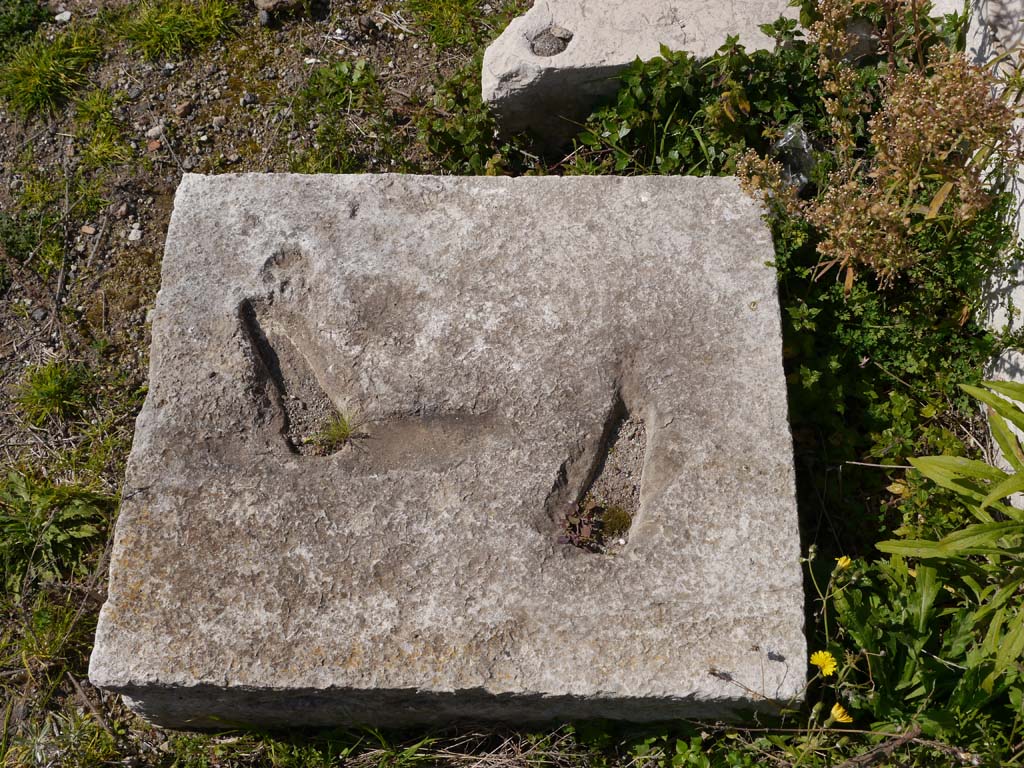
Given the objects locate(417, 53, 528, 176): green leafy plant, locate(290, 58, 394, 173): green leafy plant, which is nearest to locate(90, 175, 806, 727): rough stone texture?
locate(417, 53, 528, 176): green leafy plant

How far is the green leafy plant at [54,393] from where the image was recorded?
11.5 feet

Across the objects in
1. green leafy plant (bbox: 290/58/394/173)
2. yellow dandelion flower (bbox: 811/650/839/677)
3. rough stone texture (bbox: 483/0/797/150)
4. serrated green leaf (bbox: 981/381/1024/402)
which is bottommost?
yellow dandelion flower (bbox: 811/650/839/677)

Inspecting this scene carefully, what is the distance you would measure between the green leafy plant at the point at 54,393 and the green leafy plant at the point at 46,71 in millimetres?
1355

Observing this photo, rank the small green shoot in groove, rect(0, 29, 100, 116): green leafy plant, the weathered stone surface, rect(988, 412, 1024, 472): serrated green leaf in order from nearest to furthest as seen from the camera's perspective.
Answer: rect(988, 412, 1024, 472): serrated green leaf, the small green shoot in groove, the weathered stone surface, rect(0, 29, 100, 116): green leafy plant

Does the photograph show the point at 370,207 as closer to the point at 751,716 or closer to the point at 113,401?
the point at 113,401

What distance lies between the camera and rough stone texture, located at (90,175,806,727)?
2.41 meters

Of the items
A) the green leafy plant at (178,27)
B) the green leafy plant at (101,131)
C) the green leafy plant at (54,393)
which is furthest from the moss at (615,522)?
the green leafy plant at (178,27)

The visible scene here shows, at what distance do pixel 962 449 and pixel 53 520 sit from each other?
319 centimetres

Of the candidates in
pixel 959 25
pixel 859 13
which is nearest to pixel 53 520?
pixel 859 13

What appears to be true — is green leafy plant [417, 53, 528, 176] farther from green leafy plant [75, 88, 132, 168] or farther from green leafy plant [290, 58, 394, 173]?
green leafy plant [75, 88, 132, 168]

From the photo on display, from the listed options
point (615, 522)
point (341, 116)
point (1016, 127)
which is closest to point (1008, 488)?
point (615, 522)

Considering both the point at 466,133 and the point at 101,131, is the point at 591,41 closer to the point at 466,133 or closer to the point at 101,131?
the point at 466,133

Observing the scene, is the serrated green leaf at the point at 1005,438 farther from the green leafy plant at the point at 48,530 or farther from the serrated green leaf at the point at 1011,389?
the green leafy plant at the point at 48,530

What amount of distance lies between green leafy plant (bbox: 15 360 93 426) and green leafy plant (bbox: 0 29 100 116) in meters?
1.35
